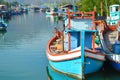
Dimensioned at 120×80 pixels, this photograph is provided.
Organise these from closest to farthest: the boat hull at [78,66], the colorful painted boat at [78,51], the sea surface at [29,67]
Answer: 1. the colorful painted boat at [78,51]
2. the boat hull at [78,66]
3. the sea surface at [29,67]

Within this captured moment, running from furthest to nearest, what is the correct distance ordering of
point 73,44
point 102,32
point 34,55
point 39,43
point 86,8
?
point 86,8
point 39,43
point 34,55
point 102,32
point 73,44

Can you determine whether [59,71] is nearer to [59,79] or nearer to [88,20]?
[59,79]

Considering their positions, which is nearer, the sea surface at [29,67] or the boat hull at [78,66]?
the boat hull at [78,66]

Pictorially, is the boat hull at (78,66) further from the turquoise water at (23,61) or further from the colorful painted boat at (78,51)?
the turquoise water at (23,61)

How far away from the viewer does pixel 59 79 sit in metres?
29.5

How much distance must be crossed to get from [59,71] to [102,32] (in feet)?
32.2

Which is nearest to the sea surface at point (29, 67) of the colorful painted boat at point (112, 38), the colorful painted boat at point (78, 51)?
the colorful painted boat at point (78, 51)

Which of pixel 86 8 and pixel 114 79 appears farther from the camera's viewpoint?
pixel 86 8

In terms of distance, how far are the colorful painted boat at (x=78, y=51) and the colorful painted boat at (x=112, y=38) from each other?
1.16m

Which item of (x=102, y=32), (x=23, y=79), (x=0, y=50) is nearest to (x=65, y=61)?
(x=23, y=79)

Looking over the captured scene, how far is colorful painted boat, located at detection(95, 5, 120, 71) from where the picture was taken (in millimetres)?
30020

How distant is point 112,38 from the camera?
37.8m

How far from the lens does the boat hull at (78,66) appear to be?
27266mm

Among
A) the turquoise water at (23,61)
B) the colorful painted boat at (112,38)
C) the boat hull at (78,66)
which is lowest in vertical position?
the turquoise water at (23,61)
